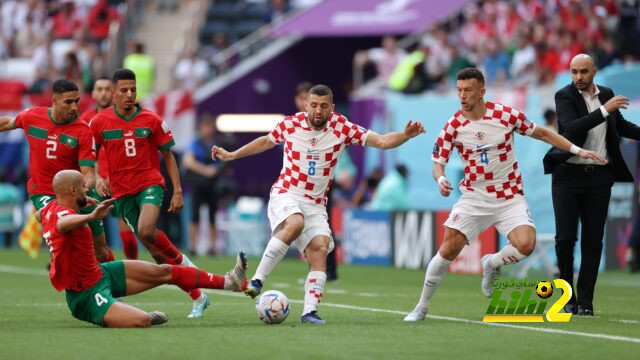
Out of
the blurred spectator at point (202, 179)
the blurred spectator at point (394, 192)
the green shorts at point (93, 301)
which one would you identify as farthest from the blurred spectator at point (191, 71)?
the green shorts at point (93, 301)

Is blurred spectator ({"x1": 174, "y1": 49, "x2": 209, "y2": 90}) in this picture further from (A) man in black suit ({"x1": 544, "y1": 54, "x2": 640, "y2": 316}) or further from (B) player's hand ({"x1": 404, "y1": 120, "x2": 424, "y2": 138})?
(B) player's hand ({"x1": 404, "y1": 120, "x2": 424, "y2": 138})

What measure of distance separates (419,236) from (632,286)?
4.99 metres

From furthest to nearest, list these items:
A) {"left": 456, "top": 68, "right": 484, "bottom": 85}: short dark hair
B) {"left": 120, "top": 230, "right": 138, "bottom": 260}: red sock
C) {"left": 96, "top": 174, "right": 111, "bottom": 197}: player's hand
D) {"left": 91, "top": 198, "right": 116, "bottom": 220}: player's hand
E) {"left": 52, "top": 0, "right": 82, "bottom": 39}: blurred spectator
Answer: {"left": 52, "top": 0, "right": 82, "bottom": 39}: blurred spectator < {"left": 120, "top": 230, "right": 138, "bottom": 260}: red sock < {"left": 96, "top": 174, "right": 111, "bottom": 197}: player's hand < {"left": 456, "top": 68, "right": 484, "bottom": 85}: short dark hair < {"left": 91, "top": 198, "right": 116, "bottom": 220}: player's hand

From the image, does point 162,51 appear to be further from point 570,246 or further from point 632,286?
point 570,246

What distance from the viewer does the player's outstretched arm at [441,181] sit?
37.3ft

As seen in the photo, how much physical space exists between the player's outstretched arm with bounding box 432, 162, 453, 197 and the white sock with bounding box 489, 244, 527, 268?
978 millimetres

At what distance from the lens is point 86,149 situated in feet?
42.8

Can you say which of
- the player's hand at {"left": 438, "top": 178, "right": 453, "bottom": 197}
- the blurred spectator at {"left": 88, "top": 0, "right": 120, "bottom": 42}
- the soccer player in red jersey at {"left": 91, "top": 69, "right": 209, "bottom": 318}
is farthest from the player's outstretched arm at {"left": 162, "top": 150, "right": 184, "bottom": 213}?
the blurred spectator at {"left": 88, "top": 0, "right": 120, "bottom": 42}

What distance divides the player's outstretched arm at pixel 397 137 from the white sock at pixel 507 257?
1354mm

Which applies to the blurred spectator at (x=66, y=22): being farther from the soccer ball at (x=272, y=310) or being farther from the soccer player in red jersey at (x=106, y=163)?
the soccer ball at (x=272, y=310)

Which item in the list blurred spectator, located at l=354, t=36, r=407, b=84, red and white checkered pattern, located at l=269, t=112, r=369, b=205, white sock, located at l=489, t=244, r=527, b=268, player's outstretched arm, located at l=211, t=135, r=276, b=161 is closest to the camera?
white sock, located at l=489, t=244, r=527, b=268

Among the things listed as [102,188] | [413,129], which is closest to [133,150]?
[102,188]

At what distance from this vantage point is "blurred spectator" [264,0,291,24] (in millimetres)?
33688

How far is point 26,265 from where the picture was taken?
2273 centimetres
